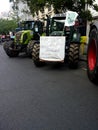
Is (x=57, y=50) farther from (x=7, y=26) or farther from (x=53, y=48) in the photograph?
(x=7, y=26)

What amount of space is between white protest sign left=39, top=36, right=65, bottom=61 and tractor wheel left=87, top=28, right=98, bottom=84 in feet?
5.97

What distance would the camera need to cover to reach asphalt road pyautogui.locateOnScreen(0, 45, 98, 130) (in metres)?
4.58

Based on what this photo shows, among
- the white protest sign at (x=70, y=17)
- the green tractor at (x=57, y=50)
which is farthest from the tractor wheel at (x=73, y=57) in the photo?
the white protest sign at (x=70, y=17)

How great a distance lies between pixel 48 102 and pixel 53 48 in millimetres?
4436

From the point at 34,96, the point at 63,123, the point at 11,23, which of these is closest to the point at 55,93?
the point at 34,96

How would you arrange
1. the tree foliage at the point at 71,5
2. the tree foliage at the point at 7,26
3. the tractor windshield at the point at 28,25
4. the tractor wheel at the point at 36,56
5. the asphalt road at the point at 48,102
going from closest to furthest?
the asphalt road at the point at 48,102 → the tractor wheel at the point at 36,56 → the tree foliage at the point at 71,5 → the tractor windshield at the point at 28,25 → the tree foliage at the point at 7,26

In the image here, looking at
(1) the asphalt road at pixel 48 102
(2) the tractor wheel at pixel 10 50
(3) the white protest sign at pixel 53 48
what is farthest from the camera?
(2) the tractor wheel at pixel 10 50

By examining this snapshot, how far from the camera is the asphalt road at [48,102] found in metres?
4.58

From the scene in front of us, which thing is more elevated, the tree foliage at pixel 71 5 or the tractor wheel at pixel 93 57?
the tree foliage at pixel 71 5

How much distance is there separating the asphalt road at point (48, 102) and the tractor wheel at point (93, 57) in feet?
0.76

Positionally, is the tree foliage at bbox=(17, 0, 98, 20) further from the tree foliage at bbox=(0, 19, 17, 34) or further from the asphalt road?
the tree foliage at bbox=(0, 19, 17, 34)

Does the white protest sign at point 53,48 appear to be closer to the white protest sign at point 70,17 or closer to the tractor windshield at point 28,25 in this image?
the white protest sign at point 70,17

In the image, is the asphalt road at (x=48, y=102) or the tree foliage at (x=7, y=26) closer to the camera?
the asphalt road at (x=48, y=102)

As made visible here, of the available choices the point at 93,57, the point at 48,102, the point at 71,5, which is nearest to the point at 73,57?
the point at 93,57
